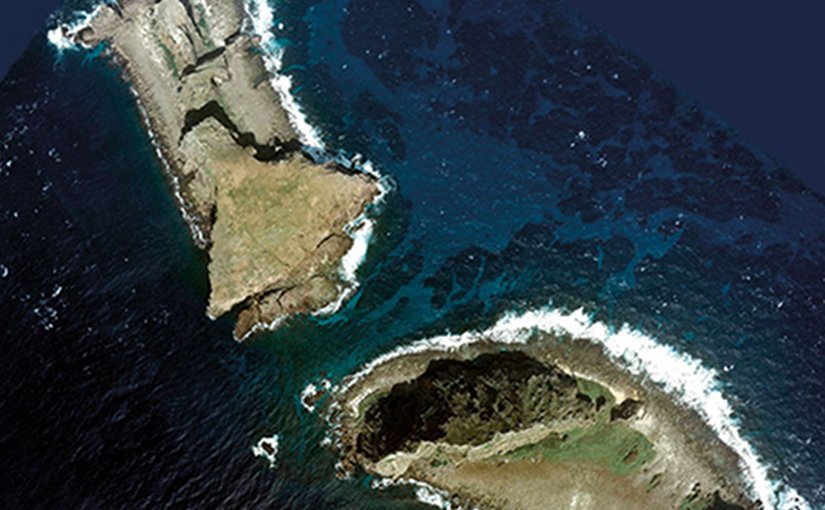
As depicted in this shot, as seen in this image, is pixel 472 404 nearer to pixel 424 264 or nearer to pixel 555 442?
pixel 555 442

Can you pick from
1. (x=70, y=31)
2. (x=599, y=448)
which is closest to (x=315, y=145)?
(x=70, y=31)

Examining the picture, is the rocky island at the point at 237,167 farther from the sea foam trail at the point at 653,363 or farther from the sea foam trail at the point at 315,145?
the sea foam trail at the point at 653,363

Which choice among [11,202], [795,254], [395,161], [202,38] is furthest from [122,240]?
[795,254]

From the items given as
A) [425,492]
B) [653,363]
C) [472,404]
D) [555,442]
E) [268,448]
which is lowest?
[425,492]

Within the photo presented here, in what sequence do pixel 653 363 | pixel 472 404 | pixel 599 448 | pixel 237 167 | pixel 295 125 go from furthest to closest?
pixel 295 125
pixel 237 167
pixel 653 363
pixel 599 448
pixel 472 404

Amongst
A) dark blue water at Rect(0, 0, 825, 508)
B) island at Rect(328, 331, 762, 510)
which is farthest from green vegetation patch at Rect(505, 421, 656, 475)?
dark blue water at Rect(0, 0, 825, 508)

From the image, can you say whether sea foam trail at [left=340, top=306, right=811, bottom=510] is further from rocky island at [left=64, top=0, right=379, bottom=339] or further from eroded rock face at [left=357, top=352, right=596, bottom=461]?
rocky island at [left=64, top=0, right=379, bottom=339]

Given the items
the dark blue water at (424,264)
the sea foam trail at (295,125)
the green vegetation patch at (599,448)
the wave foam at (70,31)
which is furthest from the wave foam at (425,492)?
the wave foam at (70,31)
